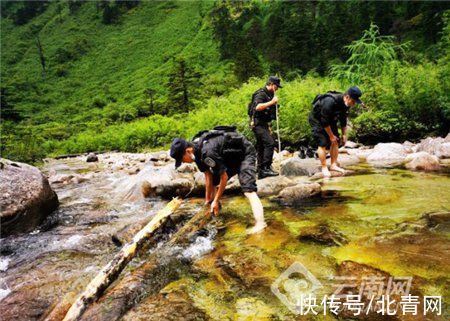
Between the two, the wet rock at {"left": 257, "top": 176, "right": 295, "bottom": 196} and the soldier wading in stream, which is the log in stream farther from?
the wet rock at {"left": 257, "top": 176, "right": 295, "bottom": 196}

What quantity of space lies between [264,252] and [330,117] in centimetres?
477

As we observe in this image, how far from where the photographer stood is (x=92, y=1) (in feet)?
428

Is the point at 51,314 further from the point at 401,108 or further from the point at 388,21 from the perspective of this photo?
the point at 388,21

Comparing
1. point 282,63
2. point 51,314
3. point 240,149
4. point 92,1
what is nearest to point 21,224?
point 51,314

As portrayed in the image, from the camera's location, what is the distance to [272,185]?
318 inches

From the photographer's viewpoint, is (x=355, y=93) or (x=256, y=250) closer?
(x=256, y=250)

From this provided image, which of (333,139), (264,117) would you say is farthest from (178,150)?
(333,139)

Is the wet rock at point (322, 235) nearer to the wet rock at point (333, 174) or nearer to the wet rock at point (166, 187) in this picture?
the wet rock at point (333, 174)

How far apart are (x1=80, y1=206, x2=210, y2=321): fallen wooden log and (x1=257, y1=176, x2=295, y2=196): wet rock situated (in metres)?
2.78

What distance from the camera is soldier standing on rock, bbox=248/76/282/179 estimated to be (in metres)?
8.54

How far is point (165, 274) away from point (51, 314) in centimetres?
133

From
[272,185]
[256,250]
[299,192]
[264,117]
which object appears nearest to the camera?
[256,250]

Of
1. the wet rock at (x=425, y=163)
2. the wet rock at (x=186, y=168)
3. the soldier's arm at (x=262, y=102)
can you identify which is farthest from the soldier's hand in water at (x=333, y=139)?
the wet rock at (x=186, y=168)

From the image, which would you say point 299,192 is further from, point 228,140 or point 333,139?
point 228,140
